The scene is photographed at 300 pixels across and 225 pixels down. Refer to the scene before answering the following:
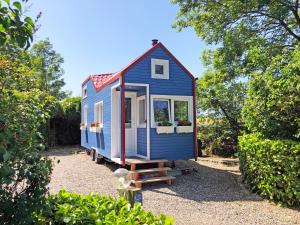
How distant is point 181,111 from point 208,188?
310 cm

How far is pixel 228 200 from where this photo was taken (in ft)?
22.4

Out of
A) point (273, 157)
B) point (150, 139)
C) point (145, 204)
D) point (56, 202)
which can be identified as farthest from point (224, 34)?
point (56, 202)

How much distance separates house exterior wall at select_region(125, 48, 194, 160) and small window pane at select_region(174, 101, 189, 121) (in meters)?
0.35

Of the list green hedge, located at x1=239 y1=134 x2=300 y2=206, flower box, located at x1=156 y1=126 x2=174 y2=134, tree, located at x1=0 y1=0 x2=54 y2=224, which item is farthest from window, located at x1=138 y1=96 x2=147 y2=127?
tree, located at x1=0 y1=0 x2=54 y2=224

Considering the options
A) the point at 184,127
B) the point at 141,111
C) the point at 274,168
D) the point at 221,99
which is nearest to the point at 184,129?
the point at 184,127

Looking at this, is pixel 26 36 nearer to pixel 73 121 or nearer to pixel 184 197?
pixel 184 197

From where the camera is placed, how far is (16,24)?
1777mm

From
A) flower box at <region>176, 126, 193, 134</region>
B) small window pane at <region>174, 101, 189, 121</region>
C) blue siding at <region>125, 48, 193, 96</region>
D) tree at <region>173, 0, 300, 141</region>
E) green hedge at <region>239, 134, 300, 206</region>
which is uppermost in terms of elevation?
tree at <region>173, 0, 300, 141</region>

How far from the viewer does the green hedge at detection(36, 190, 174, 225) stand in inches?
93.7

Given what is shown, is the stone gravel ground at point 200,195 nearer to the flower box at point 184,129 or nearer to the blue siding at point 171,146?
the blue siding at point 171,146

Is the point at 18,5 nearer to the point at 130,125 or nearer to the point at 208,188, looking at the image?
the point at 208,188

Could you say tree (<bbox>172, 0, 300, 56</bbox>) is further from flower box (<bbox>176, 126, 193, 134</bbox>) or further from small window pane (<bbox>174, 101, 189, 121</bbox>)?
flower box (<bbox>176, 126, 193, 134</bbox>)

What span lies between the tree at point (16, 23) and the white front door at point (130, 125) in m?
8.71

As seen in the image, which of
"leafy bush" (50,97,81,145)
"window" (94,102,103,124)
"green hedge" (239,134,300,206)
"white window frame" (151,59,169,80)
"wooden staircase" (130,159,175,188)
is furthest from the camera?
"leafy bush" (50,97,81,145)
